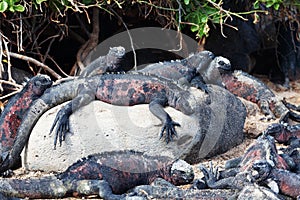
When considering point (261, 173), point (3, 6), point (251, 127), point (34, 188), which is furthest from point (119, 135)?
point (251, 127)

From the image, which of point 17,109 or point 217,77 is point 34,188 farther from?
point 217,77

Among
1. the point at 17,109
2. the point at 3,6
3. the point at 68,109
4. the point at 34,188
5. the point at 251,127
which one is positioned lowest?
the point at 251,127

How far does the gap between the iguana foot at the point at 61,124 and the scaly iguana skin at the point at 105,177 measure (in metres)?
0.62

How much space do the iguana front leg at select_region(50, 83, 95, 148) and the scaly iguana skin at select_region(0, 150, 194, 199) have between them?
25.0 inches

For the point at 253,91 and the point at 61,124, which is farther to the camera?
the point at 253,91

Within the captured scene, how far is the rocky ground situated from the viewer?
5.54 metres

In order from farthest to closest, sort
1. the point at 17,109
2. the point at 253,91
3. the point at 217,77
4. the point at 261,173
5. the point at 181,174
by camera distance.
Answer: the point at 253,91 → the point at 217,77 → the point at 17,109 → the point at 181,174 → the point at 261,173

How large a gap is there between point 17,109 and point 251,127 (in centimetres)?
246

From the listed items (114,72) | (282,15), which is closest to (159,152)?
(114,72)

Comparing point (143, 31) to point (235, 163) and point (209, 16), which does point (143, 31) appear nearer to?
point (209, 16)

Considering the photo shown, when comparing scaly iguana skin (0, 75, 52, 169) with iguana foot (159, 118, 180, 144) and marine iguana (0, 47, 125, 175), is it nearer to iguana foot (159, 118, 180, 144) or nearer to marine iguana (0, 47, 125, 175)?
marine iguana (0, 47, 125, 175)

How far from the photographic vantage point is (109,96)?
591 cm

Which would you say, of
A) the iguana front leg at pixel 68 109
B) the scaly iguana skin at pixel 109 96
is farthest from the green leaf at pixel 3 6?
the iguana front leg at pixel 68 109

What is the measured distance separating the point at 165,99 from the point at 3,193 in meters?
1.84
